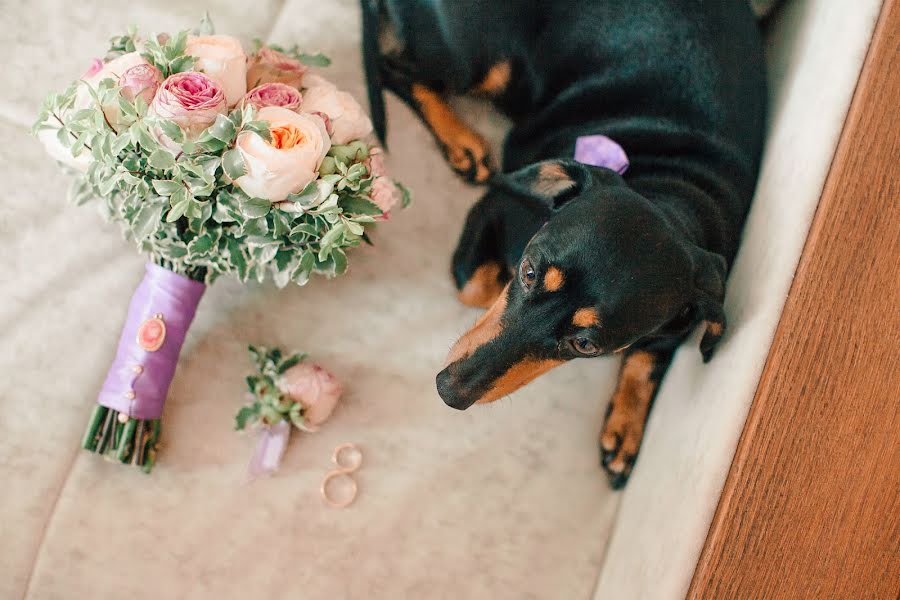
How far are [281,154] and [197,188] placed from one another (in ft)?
0.58

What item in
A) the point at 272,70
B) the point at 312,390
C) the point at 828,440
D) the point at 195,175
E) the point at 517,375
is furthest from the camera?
the point at 312,390

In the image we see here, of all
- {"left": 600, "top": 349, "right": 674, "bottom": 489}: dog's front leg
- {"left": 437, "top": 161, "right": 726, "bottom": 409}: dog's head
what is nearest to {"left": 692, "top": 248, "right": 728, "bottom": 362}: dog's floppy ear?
{"left": 437, "top": 161, "right": 726, "bottom": 409}: dog's head

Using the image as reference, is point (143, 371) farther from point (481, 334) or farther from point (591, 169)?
point (591, 169)

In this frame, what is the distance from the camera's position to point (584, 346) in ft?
4.33

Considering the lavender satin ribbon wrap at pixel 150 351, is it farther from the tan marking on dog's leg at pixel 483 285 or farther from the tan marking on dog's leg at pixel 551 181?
the tan marking on dog's leg at pixel 551 181

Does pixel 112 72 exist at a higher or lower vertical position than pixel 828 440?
higher

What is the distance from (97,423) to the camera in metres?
1.49

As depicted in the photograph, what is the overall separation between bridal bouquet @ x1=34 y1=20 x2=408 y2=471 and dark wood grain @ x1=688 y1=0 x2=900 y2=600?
2.59 feet

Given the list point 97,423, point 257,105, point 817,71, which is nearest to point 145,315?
point 97,423

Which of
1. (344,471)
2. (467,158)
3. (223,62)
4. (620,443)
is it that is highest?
(223,62)

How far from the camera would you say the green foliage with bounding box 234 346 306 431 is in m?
1.55

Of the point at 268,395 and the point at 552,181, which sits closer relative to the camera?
the point at 552,181

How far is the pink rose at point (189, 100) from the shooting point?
118 centimetres

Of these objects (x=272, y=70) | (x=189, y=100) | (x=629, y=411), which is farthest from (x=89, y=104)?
(x=629, y=411)
